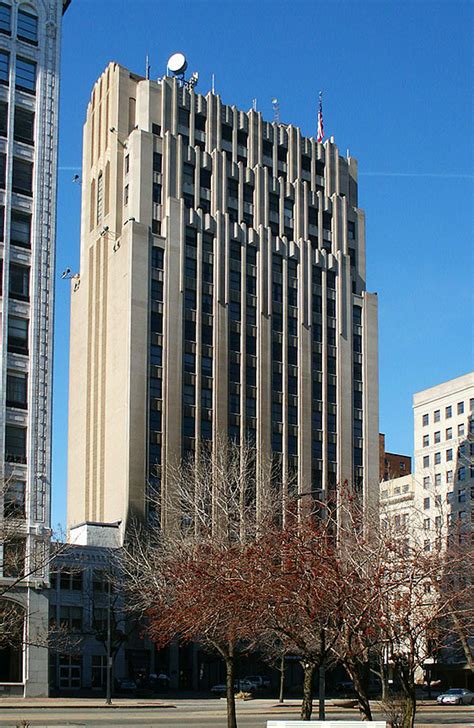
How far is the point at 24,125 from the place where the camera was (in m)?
78.0

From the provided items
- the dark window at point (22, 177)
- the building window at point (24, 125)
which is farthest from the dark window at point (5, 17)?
the dark window at point (22, 177)

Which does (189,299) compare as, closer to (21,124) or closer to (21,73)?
(21,124)

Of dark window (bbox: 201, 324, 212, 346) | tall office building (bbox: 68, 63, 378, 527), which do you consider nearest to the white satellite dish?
tall office building (bbox: 68, 63, 378, 527)

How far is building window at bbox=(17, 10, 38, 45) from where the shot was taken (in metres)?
79.8

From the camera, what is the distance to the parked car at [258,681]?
299ft

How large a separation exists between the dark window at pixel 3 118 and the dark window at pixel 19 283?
988 centimetres

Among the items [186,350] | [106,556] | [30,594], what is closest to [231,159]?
[186,350]

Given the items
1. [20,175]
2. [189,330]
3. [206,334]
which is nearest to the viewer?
[20,175]

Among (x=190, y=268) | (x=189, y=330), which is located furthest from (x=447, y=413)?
(x=190, y=268)

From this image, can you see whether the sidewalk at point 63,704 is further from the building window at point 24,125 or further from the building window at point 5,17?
the building window at point 5,17

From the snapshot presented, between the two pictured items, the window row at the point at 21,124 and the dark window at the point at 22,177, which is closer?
the dark window at the point at 22,177

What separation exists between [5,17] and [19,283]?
20.5 meters

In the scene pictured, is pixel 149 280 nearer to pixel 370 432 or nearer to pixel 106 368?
pixel 106 368

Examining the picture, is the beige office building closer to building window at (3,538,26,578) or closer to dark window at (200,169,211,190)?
dark window at (200,169,211,190)
